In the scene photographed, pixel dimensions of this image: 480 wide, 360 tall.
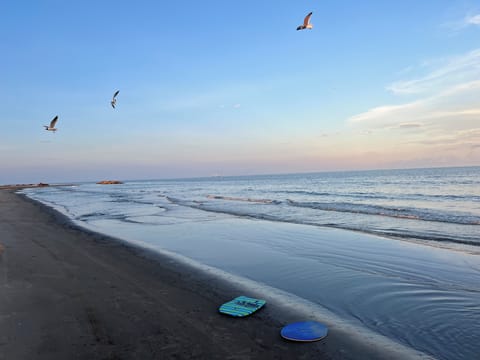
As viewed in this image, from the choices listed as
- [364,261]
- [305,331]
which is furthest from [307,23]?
[305,331]

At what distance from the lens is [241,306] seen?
19.4 feet

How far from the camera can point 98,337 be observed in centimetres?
478

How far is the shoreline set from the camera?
4430mm

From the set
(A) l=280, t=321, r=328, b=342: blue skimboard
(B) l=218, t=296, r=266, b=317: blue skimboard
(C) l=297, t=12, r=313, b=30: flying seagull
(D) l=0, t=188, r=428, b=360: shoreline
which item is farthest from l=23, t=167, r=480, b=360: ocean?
(C) l=297, t=12, r=313, b=30: flying seagull

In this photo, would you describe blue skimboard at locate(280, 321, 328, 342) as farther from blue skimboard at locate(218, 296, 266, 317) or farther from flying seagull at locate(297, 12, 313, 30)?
flying seagull at locate(297, 12, 313, 30)

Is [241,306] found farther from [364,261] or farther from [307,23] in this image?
[307,23]

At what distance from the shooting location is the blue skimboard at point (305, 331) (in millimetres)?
4773

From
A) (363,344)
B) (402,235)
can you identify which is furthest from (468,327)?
(402,235)

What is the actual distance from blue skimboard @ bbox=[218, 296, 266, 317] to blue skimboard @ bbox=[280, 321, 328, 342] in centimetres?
80

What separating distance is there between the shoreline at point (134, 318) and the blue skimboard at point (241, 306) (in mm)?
122

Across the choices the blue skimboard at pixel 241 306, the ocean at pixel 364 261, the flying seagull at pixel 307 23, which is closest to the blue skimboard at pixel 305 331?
the ocean at pixel 364 261

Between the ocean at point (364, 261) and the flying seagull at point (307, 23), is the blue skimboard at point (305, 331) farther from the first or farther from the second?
the flying seagull at point (307, 23)

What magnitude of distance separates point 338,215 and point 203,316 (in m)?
17.0

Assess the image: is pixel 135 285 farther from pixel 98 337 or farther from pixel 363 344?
pixel 363 344
